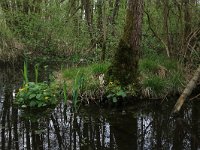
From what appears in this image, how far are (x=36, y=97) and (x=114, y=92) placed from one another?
5.97 ft

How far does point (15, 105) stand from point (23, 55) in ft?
23.9

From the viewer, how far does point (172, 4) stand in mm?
10102

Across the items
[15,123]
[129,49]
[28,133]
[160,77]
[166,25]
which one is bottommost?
[28,133]

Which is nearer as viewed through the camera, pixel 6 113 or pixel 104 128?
pixel 104 128

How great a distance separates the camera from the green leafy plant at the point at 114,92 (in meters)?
8.02

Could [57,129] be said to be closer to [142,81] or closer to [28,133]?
[28,133]

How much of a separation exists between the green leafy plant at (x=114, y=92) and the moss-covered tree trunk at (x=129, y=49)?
0.19 meters

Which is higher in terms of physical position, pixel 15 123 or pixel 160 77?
pixel 160 77

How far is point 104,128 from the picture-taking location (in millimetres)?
6801

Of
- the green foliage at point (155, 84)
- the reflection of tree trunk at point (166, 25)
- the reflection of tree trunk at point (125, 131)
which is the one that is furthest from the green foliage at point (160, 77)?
the reflection of tree trunk at point (125, 131)

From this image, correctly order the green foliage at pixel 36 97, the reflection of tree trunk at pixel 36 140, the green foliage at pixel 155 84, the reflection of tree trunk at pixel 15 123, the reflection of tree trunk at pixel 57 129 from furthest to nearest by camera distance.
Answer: the green foliage at pixel 155 84, the green foliage at pixel 36 97, the reflection of tree trunk at pixel 57 129, the reflection of tree trunk at pixel 15 123, the reflection of tree trunk at pixel 36 140

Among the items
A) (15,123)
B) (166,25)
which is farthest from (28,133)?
(166,25)

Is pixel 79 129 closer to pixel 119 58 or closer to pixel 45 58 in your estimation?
pixel 119 58

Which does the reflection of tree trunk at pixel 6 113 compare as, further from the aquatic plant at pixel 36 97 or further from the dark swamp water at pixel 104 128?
the aquatic plant at pixel 36 97
